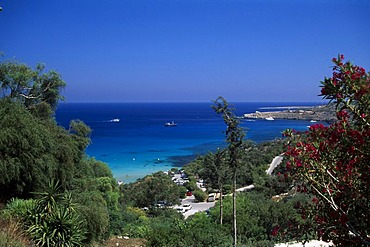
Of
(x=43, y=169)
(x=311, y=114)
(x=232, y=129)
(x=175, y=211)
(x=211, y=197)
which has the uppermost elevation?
A: (x=311, y=114)

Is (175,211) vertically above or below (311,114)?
below

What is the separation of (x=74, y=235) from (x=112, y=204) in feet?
40.9

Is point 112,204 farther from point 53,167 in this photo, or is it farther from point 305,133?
point 305,133

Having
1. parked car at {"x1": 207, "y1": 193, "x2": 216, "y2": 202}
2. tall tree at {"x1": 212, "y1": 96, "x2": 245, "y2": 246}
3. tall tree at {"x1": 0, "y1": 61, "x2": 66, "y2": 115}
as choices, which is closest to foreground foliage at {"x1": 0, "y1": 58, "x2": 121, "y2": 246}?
tall tree at {"x1": 0, "y1": 61, "x2": 66, "y2": 115}

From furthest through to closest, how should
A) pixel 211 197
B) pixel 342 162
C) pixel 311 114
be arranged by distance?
pixel 211 197
pixel 311 114
pixel 342 162

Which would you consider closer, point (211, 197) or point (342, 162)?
point (342, 162)

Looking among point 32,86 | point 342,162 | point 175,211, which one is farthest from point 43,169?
point 175,211

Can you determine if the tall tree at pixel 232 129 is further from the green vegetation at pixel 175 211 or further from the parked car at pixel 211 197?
the parked car at pixel 211 197

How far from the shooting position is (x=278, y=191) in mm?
28734

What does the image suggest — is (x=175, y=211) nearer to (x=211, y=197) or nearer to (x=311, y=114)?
(x=211, y=197)

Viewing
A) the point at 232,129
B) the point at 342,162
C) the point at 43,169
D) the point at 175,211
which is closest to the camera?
the point at 342,162

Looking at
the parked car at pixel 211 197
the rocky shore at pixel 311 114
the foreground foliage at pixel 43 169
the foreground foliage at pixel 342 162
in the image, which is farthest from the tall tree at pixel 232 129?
the parked car at pixel 211 197

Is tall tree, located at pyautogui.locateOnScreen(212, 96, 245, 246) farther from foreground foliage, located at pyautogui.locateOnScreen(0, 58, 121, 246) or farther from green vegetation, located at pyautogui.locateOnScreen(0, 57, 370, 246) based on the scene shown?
foreground foliage, located at pyautogui.locateOnScreen(0, 58, 121, 246)

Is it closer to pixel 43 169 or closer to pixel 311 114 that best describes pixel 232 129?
pixel 311 114
